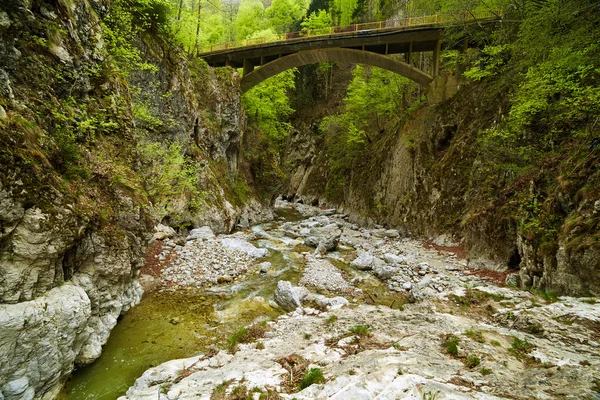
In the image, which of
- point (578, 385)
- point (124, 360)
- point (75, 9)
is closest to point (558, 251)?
point (578, 385)

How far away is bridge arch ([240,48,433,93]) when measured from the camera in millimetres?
17578

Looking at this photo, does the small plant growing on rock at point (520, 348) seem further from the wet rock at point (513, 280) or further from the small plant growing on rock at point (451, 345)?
the wet rock at point (513, 280)

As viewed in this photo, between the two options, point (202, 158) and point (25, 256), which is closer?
point (25, 256)

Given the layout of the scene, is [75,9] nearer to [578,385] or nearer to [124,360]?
[124,360]

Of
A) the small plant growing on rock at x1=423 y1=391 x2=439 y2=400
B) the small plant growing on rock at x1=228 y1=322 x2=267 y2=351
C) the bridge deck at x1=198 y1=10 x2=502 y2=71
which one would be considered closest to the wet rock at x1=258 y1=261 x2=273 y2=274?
the small plant growing on rock at x1=228 y1=322 x2=267 y2=351

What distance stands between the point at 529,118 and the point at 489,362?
769cm

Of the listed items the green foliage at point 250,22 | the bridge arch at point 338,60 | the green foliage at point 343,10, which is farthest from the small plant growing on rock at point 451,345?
the green foliage at point 250,22

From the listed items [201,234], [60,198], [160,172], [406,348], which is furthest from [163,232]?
[406,348]

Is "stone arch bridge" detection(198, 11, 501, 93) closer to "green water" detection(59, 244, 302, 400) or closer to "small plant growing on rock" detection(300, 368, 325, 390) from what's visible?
"green water" detection(59, 244, 302, 400)

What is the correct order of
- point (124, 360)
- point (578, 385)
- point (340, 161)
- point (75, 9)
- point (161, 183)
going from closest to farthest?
point (578, 385) → point (124, 360) → point (75, 9) → point (161, 183) → point (340, 161)

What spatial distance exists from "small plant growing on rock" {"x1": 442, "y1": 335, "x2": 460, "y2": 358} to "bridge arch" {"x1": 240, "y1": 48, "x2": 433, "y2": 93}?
16.9 meters

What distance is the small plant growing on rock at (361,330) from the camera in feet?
16.4

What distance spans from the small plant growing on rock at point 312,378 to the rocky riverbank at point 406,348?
0.05 feet

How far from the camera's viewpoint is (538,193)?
22.8 ft
